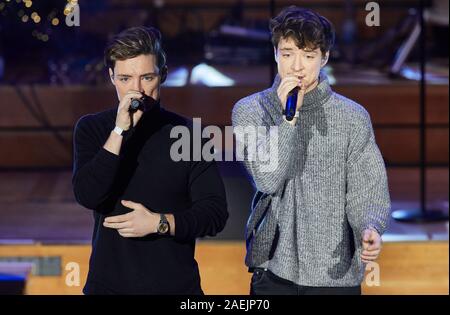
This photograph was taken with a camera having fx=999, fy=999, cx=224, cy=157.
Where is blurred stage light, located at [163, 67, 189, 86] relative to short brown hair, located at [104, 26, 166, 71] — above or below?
above

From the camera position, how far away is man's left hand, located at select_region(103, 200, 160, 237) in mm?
2160

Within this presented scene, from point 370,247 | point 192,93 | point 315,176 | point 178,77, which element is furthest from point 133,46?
point 178,77

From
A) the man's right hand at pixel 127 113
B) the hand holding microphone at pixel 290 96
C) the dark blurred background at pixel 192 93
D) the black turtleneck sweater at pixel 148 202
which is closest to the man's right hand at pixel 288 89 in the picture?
the hand holding microphone at pixel 290 96

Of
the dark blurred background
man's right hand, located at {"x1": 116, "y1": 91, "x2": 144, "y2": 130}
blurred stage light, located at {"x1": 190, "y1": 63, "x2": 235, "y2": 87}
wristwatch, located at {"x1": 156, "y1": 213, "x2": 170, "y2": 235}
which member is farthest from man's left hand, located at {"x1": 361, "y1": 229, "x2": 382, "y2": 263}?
blurred stage light, located at {"x1": 190, "y1": 63, "x2": 235, "y2": 87}

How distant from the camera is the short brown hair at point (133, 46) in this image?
2277 mm

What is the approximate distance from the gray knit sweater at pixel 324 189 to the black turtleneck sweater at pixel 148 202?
162mm

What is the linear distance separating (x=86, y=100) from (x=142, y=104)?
2898 millimetres

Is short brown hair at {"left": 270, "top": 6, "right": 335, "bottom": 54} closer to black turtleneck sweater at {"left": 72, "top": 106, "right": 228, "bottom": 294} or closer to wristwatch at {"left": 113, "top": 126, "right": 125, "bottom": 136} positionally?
black turtleneck sweater at {"left": 72, "top": 106, "right": 228, "bottom": 294}

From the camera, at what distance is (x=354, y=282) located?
7.95 feet

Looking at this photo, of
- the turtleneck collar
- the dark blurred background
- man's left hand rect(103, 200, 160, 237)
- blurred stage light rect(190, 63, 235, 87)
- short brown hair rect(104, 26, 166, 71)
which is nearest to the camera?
man's left hand rect(103, 200, 160, 237)

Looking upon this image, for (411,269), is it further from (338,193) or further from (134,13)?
(134,13)

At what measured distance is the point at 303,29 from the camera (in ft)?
7.66

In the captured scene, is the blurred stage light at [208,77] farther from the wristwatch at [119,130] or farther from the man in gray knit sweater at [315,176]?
the wristwatch at [119,130]

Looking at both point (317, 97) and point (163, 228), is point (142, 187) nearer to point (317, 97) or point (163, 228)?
point (163, 228)
